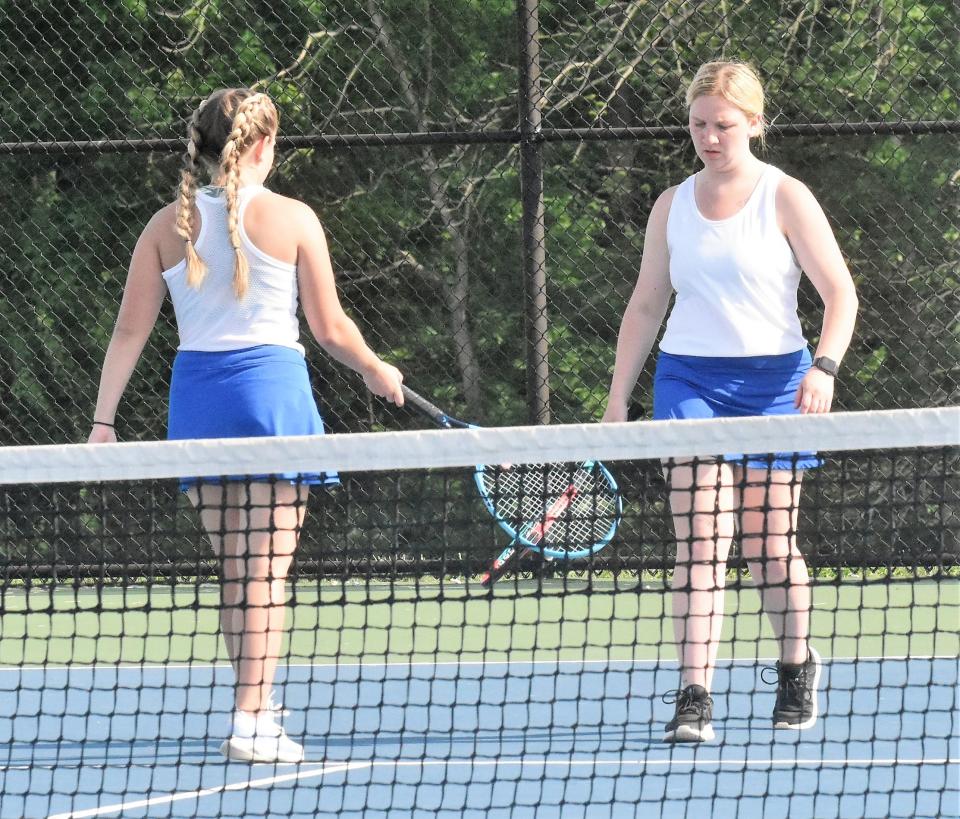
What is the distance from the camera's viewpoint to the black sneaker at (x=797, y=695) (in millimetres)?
3385

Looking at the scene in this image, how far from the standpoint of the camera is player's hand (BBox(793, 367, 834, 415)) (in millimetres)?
3238

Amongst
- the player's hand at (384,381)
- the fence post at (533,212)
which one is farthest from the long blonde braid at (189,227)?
the fence post at (533,212)

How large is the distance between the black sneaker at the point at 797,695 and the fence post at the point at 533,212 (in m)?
2.58

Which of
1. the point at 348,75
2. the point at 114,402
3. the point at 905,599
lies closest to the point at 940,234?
the point at 905,599

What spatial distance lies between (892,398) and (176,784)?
479cm

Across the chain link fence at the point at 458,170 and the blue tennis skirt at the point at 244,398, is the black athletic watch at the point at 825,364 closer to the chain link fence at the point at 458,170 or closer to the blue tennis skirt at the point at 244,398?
the blue tennis skirt at the point at 244,398

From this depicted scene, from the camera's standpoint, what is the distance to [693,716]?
10.7ft

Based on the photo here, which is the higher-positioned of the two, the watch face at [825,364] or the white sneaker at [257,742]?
the watch face at [825,364]

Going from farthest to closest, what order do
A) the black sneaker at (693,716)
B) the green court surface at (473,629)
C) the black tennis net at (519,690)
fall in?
the green court surface at (473,629)
the black sneaker at (693,716)
the black tennis net at (519,690)

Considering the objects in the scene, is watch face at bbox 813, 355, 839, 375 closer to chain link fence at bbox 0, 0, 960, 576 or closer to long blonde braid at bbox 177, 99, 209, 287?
long blonde braid at bbox 177, 99, 209, 287

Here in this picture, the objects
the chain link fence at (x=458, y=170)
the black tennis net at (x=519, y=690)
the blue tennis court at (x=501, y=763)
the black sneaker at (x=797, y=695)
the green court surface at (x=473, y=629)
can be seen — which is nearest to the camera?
the black tennis net at (x=519, y=690)

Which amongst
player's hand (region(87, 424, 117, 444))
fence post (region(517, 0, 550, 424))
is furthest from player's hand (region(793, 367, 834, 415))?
fence post (region(517, 0, 550, 424))

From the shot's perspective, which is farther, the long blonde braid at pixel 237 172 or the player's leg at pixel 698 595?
the player's leg at pixel 698 595

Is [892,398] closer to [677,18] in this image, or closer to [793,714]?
[677,18]
